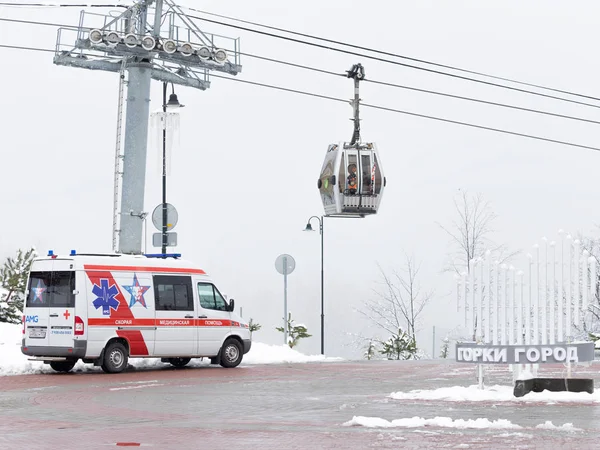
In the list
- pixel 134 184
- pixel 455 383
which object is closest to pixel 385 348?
pixel 134 184

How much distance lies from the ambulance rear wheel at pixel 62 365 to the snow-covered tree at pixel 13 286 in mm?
12891

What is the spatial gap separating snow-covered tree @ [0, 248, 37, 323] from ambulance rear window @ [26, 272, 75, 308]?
44.7 ft

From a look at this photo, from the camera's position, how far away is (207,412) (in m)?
16.2

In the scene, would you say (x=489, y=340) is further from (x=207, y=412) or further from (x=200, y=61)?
(x=200, y=61)

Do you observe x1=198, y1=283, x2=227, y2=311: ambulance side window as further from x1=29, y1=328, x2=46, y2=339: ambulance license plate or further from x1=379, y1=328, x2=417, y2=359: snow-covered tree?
x1=379, y1=328, x2=417, y2=359: snow-covered tree

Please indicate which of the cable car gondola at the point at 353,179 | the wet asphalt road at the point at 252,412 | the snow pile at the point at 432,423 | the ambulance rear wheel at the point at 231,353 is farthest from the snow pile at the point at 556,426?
the cable car gondola at the point at 353,179

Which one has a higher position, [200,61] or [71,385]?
[200,61]

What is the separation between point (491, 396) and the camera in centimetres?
1778

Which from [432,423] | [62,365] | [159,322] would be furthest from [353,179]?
[432,423]

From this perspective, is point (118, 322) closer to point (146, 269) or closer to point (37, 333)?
point (146, 269)

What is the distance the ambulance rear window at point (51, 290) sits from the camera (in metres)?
24.7

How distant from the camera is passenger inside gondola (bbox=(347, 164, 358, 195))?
28547 mm

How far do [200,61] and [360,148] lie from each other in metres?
12.2

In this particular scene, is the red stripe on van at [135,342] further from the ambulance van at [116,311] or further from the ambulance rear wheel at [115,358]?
the ambulance rear wheel at [115,358]
